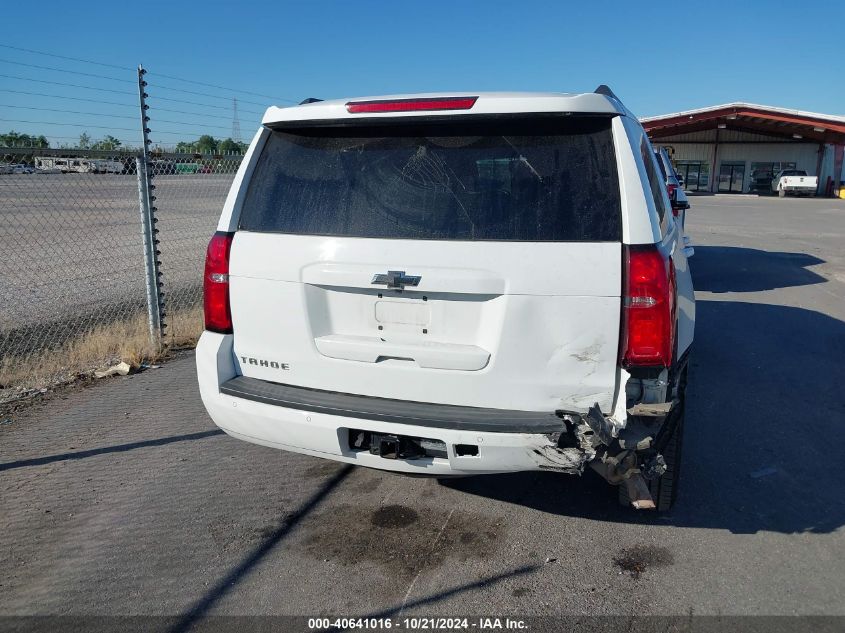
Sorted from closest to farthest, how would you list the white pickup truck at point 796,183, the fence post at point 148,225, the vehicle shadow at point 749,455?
the vehicle shadow at point 749,455 < the fence post at point 148,225 < the white pickup truck at point 796,183

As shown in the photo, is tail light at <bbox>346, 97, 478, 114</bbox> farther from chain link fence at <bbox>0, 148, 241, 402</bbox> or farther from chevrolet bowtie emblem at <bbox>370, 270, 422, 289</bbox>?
chain link fence at <bbox>0, 148, 241, 402</bbox>

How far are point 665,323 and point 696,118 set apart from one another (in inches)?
1889

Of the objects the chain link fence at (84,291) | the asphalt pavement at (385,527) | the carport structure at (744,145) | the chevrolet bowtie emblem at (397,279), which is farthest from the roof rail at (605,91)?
the carport structure at (744,145)

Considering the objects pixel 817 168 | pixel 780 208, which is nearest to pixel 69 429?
pixel 780 208

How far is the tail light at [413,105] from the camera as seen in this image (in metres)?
3.28

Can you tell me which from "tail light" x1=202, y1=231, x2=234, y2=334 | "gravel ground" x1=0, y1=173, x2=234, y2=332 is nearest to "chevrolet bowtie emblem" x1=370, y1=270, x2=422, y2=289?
"tail light" x1=202, y1=231, x2=234, y2=334

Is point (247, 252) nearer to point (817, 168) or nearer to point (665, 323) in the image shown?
point (665, 323)

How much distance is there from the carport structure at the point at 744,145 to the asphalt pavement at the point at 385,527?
1753 inches

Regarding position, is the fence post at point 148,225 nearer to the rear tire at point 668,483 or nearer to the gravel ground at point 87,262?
the gravel ground at point 87,262

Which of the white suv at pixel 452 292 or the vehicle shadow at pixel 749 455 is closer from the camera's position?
the white suv at pixel 452 292

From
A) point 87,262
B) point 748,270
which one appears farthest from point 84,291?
point 748,270

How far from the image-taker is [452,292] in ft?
10.4

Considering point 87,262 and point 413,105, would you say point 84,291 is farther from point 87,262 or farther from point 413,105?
point 413,105

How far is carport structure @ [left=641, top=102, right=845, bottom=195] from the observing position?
45.3m
